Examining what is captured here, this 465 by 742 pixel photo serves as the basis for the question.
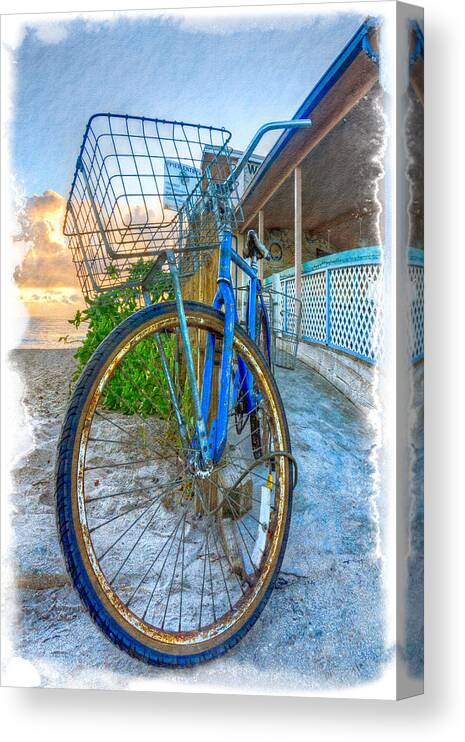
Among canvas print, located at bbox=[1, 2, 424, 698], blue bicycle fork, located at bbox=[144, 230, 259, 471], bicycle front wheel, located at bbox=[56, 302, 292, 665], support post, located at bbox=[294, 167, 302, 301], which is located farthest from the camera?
support post, located at bbox=[294, 167, 302, 301]

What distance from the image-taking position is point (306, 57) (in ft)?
6.00

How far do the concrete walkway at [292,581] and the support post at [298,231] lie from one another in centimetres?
26

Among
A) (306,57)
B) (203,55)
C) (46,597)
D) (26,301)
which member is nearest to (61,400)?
(26,301)

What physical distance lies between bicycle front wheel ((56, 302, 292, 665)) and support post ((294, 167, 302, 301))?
0.98ft

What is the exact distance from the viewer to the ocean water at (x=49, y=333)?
190 cm

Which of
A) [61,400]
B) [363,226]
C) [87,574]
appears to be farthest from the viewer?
[61,400]

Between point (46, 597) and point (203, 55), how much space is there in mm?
1618

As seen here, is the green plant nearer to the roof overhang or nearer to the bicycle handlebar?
the bicycle handlebar

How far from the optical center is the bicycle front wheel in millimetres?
1357

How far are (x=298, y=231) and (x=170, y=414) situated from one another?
0.65m

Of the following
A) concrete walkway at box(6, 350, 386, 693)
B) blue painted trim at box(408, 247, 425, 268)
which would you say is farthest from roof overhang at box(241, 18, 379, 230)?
concrete walkway at box(6, 350, 386, 693)

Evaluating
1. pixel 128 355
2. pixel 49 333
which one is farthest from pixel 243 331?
pixel 49 333

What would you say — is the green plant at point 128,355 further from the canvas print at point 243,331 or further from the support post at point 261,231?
the support post at point 261,231

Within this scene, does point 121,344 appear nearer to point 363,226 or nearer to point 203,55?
point 363,226
